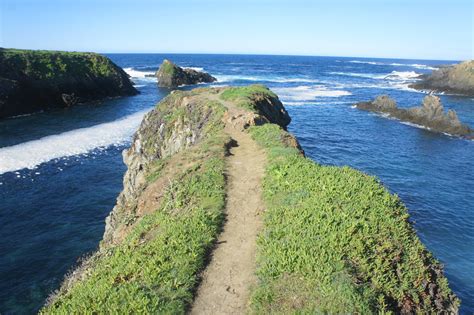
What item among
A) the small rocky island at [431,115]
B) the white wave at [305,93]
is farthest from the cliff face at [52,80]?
the small rocky island at [431,115]

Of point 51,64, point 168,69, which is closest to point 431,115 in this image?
point 168,69

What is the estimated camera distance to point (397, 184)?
35344 mm

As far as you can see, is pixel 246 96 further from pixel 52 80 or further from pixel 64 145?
pixel 52 80

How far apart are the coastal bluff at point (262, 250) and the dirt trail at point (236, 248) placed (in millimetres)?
48

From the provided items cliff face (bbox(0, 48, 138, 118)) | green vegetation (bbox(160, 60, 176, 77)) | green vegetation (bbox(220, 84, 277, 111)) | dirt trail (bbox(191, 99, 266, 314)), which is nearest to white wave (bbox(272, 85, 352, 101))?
green vegetation (bbox(160, 60, 176, 77))

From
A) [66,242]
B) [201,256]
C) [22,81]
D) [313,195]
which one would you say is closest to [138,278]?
[201,256]

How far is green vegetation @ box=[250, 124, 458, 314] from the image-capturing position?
10789 mm

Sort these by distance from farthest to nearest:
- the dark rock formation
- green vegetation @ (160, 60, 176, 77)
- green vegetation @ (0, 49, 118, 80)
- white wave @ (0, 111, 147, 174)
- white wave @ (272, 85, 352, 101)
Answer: green vegetation @ (160, 60, 176, 77) → the dark rock formation → white wave @ (272, 85, 352, 101) → green vegetation @ (0, 49, 118, 80) → white wave @ (0, 111, 147, 174)

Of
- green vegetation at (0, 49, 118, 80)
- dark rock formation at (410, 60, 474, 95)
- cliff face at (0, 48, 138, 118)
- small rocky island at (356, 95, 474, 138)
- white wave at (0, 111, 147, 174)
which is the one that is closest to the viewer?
white wave at (0, 111, 147, 174)

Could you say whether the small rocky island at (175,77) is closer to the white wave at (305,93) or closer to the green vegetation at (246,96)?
the white wave at (305,93)

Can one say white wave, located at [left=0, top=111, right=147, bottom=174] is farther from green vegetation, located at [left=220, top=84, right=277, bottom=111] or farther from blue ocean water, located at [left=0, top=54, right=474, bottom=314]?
green vegetation, located at [left=220, top=84, right=277, bottom=111]

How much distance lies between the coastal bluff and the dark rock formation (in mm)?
94206

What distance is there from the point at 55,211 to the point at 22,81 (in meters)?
49.8

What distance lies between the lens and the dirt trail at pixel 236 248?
1097cm
